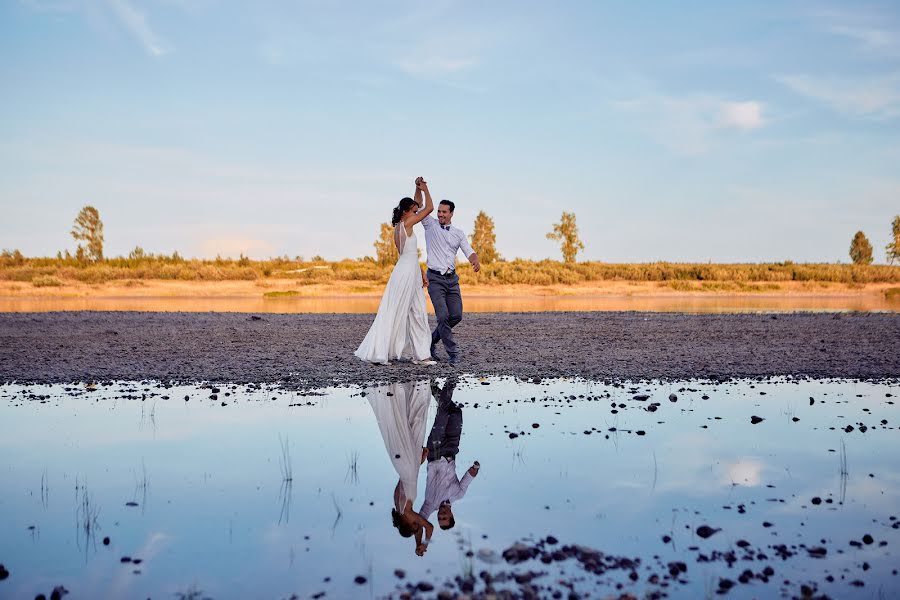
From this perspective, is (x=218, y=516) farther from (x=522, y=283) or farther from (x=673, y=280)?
(x=673, y=280)

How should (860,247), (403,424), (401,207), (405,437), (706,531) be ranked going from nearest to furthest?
(706,531) → (405,437) → (403,424) → (401,207) → (860,247)

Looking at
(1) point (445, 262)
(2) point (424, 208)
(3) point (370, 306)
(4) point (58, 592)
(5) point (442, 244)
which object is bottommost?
(4) point (58, 592)

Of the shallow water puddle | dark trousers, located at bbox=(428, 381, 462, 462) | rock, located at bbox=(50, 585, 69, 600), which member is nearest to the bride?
dark trousers, located at bbox=(428, 381, 462, 462)

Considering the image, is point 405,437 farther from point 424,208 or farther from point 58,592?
point 424,208

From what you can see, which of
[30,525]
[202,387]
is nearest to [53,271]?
[202,387]

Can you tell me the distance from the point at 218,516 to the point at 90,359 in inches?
432

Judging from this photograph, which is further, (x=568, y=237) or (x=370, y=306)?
(x=568, y=237)

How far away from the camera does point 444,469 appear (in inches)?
251

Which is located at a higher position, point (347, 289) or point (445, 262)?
point (445, 262)

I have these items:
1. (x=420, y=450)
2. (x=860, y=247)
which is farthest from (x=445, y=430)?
(x=860, y=247)

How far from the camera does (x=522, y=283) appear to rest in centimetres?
5538

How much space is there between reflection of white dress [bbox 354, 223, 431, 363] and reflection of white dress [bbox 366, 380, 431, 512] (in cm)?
217

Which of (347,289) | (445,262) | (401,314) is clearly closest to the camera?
(445,262)

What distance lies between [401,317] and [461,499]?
27.5 ft
